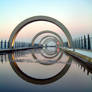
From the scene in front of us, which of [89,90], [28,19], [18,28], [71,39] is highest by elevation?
[28,19]

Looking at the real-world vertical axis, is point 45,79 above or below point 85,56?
below

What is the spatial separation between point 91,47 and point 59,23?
18.4 meters

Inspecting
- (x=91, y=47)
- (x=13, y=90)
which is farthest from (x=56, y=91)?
(x=91, y=47)

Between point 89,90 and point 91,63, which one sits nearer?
point 89,90

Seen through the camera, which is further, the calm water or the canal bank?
the canal bank

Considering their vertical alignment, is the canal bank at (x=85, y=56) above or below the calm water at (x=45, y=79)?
above

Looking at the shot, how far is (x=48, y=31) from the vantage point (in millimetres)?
52938

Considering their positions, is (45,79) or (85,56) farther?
(85,56)

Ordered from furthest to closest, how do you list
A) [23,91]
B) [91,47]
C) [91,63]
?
A: [91,47] < [91,63] < [23,91]

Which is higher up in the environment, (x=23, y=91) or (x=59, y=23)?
(x=59, y=23)

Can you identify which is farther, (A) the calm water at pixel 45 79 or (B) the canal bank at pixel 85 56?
(B) the canal bank at pixel 85 56

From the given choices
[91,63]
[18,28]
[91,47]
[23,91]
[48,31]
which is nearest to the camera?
[23,91]

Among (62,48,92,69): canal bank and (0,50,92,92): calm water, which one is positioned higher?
(62,48,92,69): canal bank

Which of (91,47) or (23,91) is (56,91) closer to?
(23,91)
